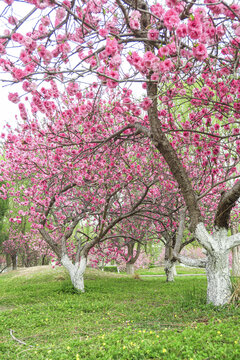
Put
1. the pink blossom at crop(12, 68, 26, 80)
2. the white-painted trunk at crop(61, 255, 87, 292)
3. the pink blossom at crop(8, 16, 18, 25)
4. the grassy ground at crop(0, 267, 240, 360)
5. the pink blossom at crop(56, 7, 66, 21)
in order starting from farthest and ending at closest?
the white-painted trunk at crop(61, 255, 87, 292) < the pink blossom at crop(56, 7, 66, 21) < the pink blossom at crop(8, 16, 18, 25) < the pink blossom at crop(12, 68, 26, 80) < the grassy ground at crop(0, 267, 240, 360)

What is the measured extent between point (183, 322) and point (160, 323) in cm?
42

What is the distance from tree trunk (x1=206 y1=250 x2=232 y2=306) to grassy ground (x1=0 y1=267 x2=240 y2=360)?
231 mm

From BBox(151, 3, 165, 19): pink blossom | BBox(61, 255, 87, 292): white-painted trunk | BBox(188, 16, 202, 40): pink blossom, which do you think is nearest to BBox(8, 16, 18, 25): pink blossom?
BBox(151, 3, 165, 19): pink blossom

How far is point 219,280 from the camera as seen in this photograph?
598cm

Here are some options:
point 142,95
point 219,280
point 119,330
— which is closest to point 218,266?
point 219,280

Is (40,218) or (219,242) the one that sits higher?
(40,218)

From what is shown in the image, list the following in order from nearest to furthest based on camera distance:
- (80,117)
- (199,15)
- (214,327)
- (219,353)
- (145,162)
A: 1. (219,353)
2. (199,15)
3. (214,327)
4. (80,117)
5. (145,162)

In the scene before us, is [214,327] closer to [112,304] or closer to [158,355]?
[158,355]

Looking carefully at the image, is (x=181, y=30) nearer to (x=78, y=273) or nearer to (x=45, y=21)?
(x=45, y=21)

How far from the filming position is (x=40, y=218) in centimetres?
1034

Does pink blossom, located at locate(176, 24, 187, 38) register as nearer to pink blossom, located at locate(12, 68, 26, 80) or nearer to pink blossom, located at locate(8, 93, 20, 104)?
pink blossom, located at locate(12, 68, 26, 80)

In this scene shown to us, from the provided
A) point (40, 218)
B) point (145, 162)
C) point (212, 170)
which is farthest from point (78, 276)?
point (212, 170)

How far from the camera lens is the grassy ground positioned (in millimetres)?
3590

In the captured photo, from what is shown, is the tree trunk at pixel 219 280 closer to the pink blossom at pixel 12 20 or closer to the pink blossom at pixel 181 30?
the pink blossom at pixel 181 30
